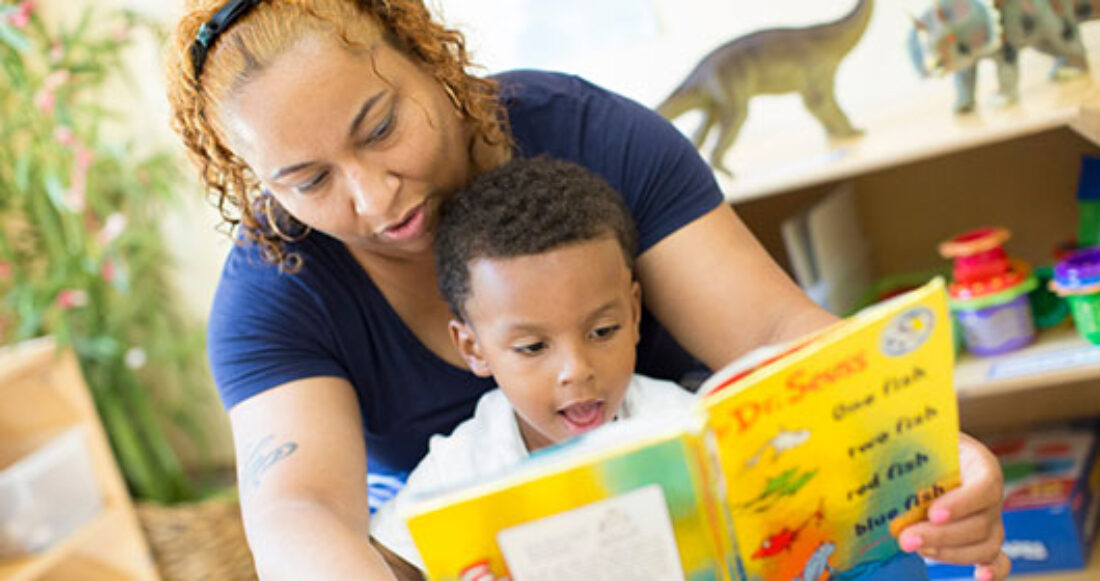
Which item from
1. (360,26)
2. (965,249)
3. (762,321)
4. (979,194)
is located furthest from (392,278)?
(979,194)

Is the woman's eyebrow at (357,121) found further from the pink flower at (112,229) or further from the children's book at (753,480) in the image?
the pink flower at (112,229)

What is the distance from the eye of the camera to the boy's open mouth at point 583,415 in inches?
43.6

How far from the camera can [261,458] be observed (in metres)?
1.12

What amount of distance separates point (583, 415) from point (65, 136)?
6.61ft

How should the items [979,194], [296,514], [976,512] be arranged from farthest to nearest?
[979,194]
[296,514]
[976,512]

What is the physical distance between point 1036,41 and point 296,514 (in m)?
1.42

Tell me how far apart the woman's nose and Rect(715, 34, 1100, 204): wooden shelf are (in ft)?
2.94

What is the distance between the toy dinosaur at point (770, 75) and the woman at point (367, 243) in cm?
68

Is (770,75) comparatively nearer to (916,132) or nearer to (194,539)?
(916,132)

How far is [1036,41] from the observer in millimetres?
1788

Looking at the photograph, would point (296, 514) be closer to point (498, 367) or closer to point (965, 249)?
point (498, 367)

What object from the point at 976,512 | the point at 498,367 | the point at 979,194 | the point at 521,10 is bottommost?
the point at 979,194

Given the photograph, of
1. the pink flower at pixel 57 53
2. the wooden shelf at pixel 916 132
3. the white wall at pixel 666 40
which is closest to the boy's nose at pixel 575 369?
the wooden shelf at pixel 916 132

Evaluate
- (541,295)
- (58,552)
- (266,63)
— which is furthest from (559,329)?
(58,552)
